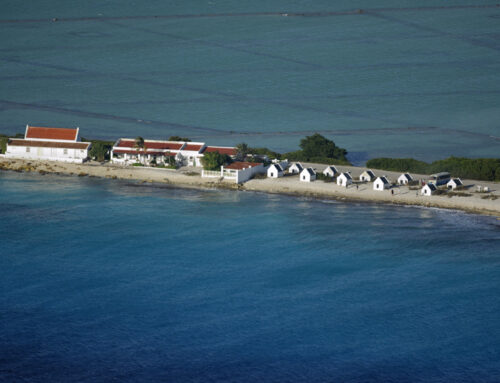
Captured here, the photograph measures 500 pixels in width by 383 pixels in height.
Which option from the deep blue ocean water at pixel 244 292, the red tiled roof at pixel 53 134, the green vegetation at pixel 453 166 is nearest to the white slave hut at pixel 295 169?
the green vegetation at pixel 453 166

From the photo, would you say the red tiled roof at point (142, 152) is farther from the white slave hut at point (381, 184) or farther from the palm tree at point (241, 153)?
the white slave hut at point (381, 184)

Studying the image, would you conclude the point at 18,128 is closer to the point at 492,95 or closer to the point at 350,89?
the point at 350,89

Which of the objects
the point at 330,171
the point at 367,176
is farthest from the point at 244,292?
the point at 330,171

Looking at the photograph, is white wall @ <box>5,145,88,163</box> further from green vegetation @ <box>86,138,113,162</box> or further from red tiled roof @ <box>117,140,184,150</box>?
red tiled roof @ <box>117,140,184,150</box>

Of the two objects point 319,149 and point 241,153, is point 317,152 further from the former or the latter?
point 241,153

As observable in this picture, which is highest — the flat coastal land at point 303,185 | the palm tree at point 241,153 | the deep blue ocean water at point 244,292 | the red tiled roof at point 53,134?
the red tiled roof at point 53,134

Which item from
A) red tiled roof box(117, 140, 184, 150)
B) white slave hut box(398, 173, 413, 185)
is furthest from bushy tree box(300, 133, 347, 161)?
red tiled roof box(117, 140, 184, 150)
